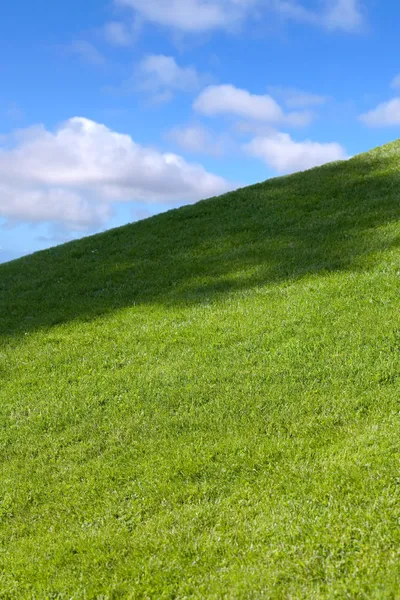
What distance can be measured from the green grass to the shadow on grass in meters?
0.10

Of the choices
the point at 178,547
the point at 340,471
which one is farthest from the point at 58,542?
the point at 340,471

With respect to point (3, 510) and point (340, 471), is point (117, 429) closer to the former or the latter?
point (3, 510)

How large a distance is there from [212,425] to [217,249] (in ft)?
28.7

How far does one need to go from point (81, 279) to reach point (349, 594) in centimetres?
1241

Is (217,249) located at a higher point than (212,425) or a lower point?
higher

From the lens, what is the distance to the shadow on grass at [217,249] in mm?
13141

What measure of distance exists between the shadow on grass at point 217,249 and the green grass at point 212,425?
0.32 ft

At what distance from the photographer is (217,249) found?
15781 mm

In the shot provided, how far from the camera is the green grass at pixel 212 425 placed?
531cm

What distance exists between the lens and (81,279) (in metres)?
15.8

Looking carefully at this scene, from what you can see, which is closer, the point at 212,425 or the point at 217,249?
the point at 212,425

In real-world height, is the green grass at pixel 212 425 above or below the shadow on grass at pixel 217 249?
below

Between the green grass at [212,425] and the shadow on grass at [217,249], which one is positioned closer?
the green grass at [212,425]

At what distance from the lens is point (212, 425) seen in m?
7.64
